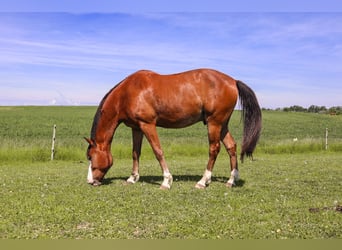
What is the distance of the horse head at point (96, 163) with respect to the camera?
29.3 feet

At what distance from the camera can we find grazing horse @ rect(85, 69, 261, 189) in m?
8.48

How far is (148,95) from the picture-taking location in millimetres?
8508

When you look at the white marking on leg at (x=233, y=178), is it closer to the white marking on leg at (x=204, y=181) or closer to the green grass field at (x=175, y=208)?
the green grass field at (x=175, y=208)

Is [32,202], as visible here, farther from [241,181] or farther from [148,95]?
[241,181]

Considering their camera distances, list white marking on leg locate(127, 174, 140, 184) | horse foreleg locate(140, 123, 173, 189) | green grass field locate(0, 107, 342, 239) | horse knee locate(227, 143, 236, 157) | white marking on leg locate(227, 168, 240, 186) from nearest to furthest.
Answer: green grass field locate(0, 107, 342, 239), horse foreleg locate(140, 123, 173, 189), white marking on leg locate(227, 168, 240, 186), horse knee locate(227, 143, 236, 157), white marking on leg locate(127, 174, 140, 184)

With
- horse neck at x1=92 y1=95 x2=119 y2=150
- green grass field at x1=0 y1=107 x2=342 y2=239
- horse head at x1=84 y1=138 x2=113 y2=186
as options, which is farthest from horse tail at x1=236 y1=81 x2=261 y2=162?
horse head at x1=84 y1=138 x2=113 y2=186

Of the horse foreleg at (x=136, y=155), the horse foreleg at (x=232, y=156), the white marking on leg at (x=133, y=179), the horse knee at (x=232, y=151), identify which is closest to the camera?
the horse foreleg at (x=232, y=156)

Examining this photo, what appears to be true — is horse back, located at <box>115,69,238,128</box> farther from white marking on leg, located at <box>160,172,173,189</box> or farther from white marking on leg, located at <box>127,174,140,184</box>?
white marking on leg, located at <box>127,174,140,184</box>

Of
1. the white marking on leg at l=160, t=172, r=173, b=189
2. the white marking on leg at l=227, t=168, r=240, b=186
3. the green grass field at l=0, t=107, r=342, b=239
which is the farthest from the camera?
the white marking on leg at l=227, t=168, r=240, b=186

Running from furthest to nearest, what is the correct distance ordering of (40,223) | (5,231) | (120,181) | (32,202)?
(120,181)
(32,202)
(40,223)
(5,231)

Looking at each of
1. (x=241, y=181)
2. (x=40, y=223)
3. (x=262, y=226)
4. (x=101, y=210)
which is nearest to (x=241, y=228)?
(x=262, y=226)

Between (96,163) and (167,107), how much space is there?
7.33 feet

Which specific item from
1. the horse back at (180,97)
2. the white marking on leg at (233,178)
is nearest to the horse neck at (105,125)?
the horse back at (180,97)

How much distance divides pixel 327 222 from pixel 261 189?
292cm
